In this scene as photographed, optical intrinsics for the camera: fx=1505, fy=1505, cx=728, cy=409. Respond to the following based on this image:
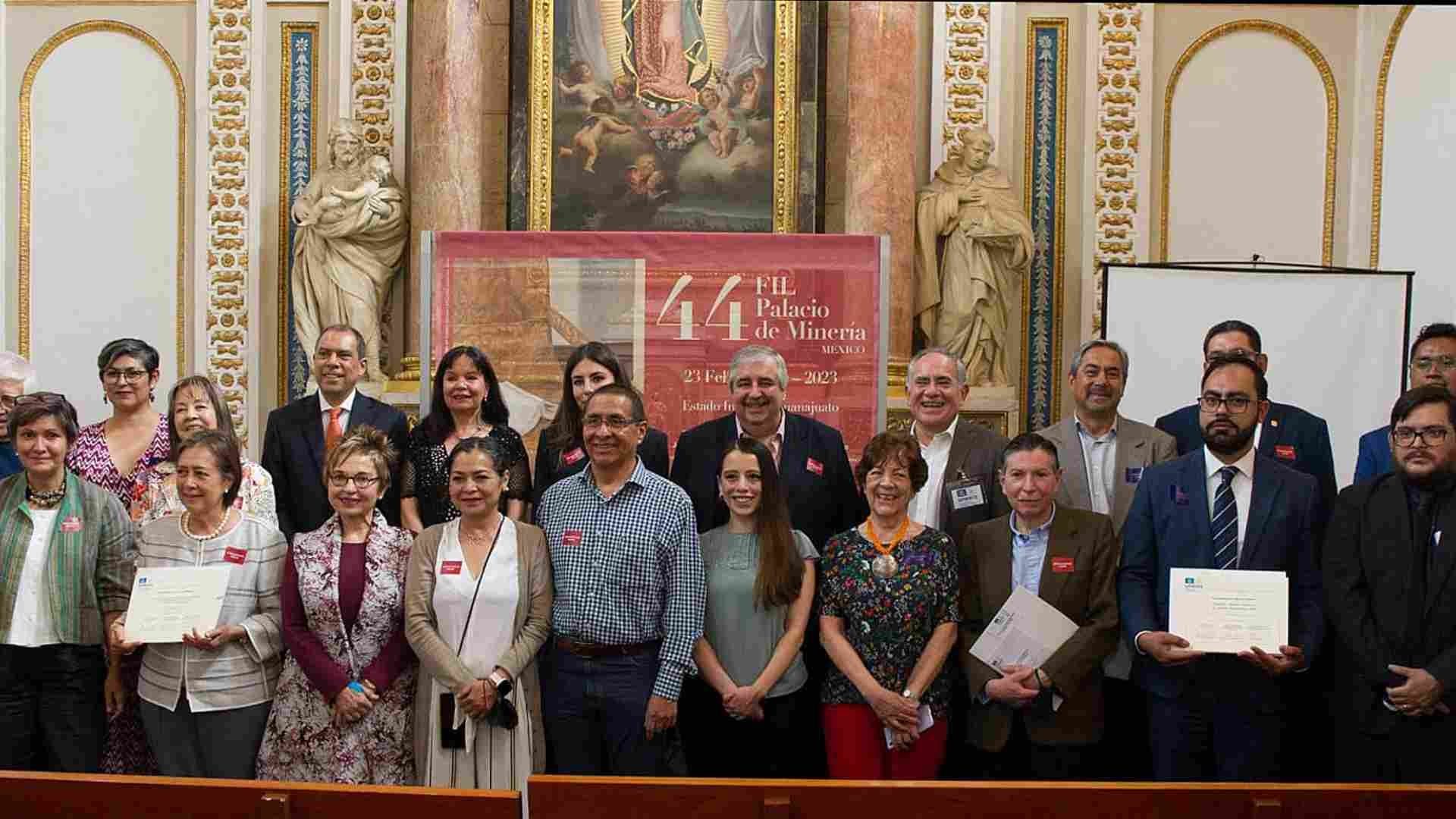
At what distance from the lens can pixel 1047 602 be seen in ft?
13.1

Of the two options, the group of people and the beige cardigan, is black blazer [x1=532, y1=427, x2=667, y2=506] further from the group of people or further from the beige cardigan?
the beige cardigan

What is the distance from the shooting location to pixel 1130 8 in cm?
823

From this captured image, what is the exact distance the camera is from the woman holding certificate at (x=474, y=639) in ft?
12.6

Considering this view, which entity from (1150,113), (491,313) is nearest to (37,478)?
(491,313)

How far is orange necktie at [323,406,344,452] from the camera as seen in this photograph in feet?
15.7

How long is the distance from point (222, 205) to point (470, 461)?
5052 millimetres

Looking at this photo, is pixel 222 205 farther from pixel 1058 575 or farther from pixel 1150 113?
pixel 1058 575

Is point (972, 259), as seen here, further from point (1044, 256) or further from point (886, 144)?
point (886, 144)

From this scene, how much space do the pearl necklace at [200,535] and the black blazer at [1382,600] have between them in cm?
289

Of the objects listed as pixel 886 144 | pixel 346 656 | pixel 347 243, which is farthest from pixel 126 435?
pixel 886 144

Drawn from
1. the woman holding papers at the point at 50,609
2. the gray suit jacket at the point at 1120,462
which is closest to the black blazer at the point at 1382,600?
the gray suit jacket at the point at 1120,462

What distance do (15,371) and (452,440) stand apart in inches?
62.2

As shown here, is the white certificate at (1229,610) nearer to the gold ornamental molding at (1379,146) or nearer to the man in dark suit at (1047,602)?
the man in dark suit at (1047,602)

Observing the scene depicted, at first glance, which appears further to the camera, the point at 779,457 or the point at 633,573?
the point at 779,457
